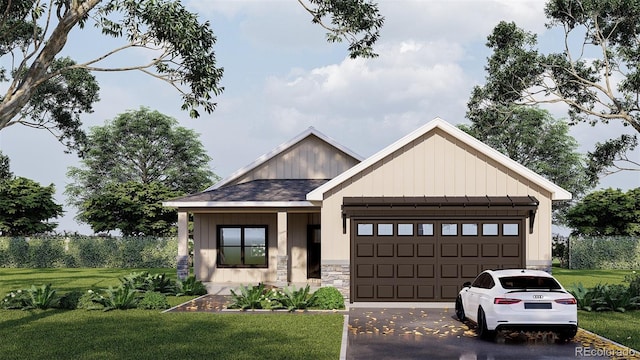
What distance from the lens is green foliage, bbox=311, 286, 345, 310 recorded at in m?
21.2

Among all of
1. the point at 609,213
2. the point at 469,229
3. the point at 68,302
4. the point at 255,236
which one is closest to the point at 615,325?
the point at 469,229

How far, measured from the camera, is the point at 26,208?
49438 mm

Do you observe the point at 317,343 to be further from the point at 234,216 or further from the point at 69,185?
the point at 69,185

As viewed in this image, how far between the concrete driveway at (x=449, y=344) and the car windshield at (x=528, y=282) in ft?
3.86

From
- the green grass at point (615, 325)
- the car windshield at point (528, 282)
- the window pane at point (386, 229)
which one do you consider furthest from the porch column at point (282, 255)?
the car windshield at point (528, 282)

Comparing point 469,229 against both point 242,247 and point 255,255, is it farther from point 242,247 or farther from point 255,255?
point 242,247

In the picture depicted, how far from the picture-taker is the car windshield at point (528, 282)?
15.5 metres

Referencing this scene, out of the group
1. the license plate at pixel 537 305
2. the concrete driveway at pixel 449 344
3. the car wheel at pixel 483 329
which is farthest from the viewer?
the car wheel at pixel 483 329

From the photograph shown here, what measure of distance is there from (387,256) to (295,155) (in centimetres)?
1000

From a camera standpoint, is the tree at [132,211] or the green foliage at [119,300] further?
the tree at [132,211]

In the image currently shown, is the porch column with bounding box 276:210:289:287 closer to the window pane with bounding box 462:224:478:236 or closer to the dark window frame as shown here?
the dark window frame

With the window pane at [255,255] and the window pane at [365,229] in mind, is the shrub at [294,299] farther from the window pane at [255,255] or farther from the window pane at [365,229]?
the window pane at [255,255]

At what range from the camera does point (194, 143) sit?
6456 centimetres

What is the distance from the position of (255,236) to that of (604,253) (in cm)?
2497
